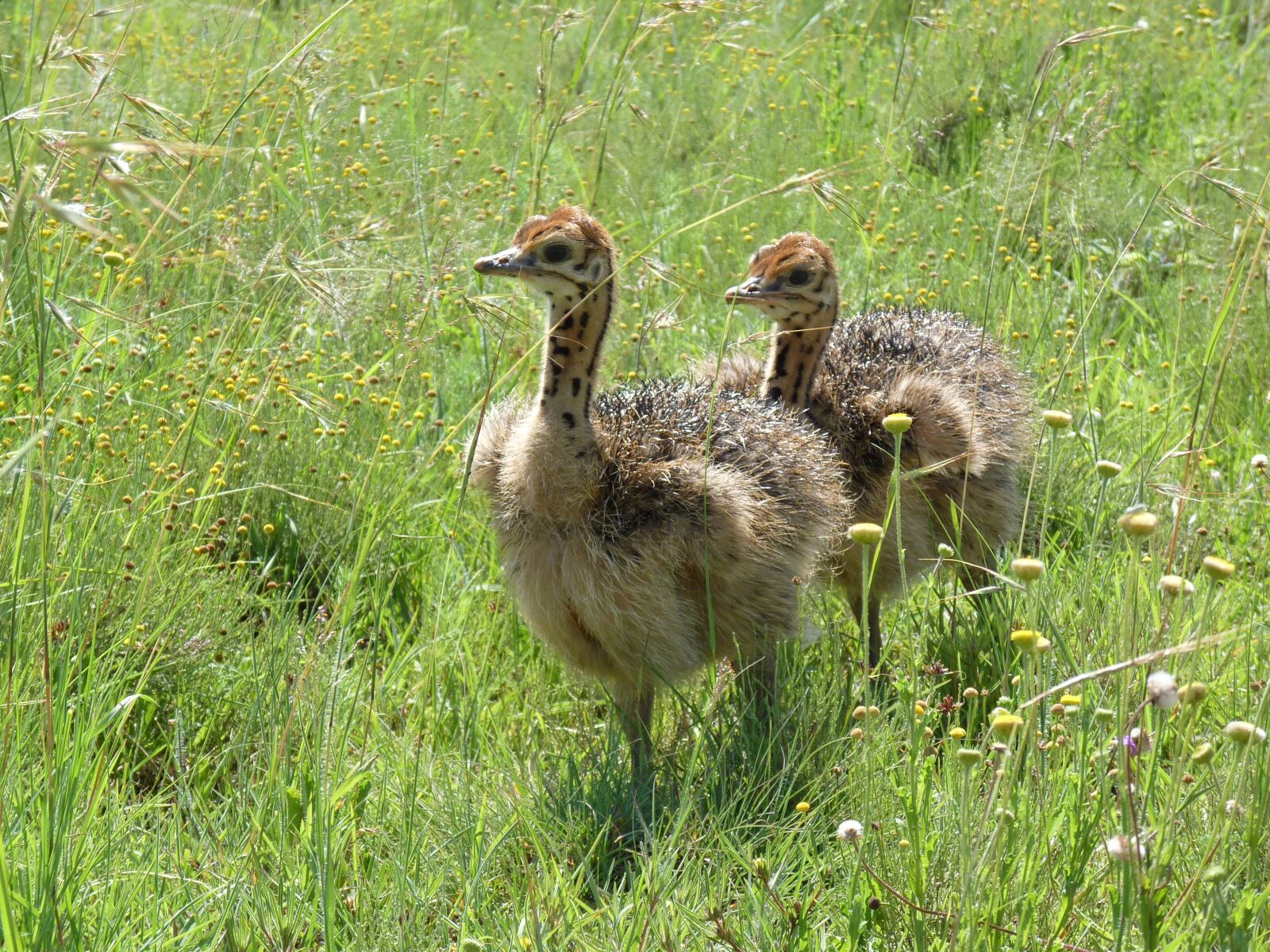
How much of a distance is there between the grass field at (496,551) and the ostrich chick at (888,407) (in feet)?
0.62

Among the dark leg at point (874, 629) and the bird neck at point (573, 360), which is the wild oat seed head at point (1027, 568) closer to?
the bird neck at point (573, 360)

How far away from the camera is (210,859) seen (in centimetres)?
322

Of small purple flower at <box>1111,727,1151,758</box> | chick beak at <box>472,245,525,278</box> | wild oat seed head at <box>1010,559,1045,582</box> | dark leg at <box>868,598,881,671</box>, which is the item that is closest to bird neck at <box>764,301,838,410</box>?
dark leg at <box>868,598,881,671</box>

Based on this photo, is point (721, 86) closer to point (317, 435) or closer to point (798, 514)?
point (317, 435)

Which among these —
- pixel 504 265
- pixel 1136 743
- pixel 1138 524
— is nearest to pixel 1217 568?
pixel 1138 524

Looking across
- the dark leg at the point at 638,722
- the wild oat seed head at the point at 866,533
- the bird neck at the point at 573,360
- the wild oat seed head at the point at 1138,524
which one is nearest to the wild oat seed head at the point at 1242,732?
the wild oat seed head at the point at 1138,524

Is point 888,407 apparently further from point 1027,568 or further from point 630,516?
Result: point 1027,568

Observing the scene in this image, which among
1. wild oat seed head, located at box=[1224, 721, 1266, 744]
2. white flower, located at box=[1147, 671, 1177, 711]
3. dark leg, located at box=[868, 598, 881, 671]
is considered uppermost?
white flower, located at box=[1147, 671, 1177, 711]

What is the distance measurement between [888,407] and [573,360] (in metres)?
1.18

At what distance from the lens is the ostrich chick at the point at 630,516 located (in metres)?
3.89

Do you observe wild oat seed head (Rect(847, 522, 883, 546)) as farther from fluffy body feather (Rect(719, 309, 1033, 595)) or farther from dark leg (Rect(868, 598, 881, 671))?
dark leg (Rect(868, 598, 881, 671))

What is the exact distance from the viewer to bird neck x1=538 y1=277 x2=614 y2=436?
3.89m

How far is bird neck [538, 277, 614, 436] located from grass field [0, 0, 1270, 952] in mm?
253

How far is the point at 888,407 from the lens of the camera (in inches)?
179
